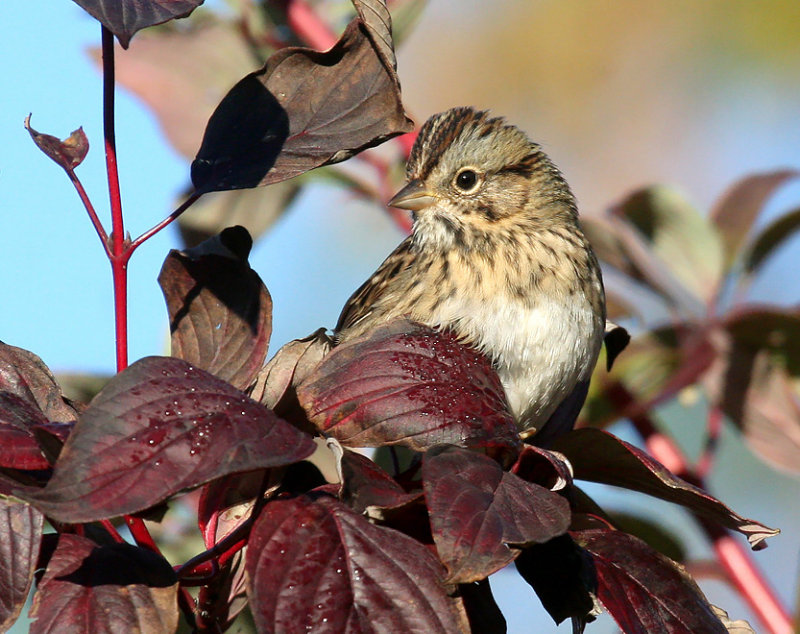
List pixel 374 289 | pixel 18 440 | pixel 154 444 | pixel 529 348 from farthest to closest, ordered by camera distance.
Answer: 1. pixel 374 289
2. pixel 529 348
3. pixel 18 440
4. pixel 154 444

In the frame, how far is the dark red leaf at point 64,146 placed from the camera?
3.83 ft

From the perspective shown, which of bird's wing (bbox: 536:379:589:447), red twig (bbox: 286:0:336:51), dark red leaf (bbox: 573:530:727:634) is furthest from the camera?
red twig (bbox: 286:0:336:51)

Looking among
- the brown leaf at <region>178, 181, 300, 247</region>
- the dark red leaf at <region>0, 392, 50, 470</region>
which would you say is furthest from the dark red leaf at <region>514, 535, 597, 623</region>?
the brown leaf at <region>178, 181, 300, 247</region>

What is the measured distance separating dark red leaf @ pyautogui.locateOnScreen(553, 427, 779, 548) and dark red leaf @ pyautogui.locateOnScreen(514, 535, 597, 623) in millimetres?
131

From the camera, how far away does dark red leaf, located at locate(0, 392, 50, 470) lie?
3.67ft

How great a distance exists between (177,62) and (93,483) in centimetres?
157

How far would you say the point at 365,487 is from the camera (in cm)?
112

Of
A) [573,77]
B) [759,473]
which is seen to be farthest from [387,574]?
[573,77]

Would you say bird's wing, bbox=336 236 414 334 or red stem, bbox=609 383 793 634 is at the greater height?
bird's wing, bbox=336 236 414 334

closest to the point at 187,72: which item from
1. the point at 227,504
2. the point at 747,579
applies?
the point at 227,504

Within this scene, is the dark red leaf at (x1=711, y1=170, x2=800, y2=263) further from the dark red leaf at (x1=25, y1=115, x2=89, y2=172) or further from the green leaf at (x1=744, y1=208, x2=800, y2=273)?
the dark red leaf at (x1=25, y1=115, x2=89, y2=172)

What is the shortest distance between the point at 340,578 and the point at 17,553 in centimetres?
32

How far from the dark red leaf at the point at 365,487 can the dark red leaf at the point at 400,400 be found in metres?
0.05

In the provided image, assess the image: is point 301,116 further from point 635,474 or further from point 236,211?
point 236,211
